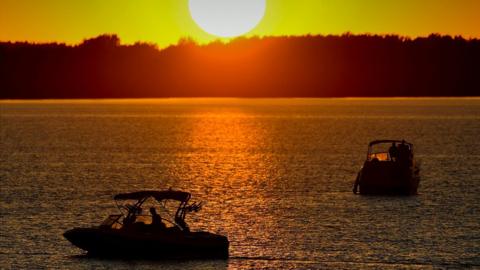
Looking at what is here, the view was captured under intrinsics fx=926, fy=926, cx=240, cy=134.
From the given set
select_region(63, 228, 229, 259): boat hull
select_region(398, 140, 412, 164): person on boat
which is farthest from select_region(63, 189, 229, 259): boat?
select_region(398, 140, 412, 164): person on boat

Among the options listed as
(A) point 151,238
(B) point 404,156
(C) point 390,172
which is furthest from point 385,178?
(A) point 151,238

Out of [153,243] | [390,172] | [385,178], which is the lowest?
[153,243]

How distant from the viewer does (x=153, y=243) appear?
140 feet

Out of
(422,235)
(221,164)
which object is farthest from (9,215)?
(221,164)

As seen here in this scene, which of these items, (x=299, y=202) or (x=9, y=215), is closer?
(x=9, y=215)

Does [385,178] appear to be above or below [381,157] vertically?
below

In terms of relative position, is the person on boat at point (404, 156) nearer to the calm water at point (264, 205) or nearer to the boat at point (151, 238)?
the calm water at point (264, 205)

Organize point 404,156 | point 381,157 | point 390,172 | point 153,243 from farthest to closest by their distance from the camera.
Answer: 1. point 381,157
2. point 390,172
3. point 404,156
4. point 153,243

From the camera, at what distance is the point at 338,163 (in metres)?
111

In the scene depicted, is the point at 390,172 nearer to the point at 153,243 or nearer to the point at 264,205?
the point at 264,205

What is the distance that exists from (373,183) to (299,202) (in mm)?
6212

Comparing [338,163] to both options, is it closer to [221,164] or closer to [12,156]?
[221,164]

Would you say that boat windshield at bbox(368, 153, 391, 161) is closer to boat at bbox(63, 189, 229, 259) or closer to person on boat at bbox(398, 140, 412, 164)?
person on boat at bbox(398, 140, 412, 164)

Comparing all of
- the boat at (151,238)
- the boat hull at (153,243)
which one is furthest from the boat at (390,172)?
the boat hull at (153,243)
